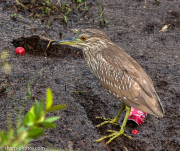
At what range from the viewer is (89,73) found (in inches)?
182

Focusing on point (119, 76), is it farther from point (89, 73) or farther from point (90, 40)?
point (89, 73)

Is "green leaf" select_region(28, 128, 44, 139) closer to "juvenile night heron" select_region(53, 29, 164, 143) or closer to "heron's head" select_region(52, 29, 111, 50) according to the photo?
"juvenile night heron" select_region(53, 29, 164, 143)

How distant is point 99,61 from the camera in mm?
3510

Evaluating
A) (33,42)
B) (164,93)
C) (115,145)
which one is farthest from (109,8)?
(115,145)

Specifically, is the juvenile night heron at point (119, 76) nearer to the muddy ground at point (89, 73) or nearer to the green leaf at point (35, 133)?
the muddy ground at point (89, 73)

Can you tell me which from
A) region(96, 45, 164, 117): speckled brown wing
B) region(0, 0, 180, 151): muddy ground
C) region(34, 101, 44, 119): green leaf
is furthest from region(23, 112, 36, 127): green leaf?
region(96, 45, 164, 117): speckled brown wing

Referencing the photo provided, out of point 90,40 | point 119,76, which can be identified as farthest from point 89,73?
point 119,76

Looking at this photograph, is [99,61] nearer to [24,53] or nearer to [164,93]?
[164,93]

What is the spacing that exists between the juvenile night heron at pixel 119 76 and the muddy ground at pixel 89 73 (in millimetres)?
352

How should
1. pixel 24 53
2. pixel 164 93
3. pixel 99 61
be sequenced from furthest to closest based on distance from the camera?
pixel 24 53 < pixel 164 93 < pixel 99 61

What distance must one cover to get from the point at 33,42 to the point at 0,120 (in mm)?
2139

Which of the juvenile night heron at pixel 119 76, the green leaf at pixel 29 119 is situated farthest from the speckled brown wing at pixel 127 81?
the green leaf at pixel 29 119

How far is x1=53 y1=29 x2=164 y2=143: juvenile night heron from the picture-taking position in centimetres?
327

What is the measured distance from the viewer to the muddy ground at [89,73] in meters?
3.37
